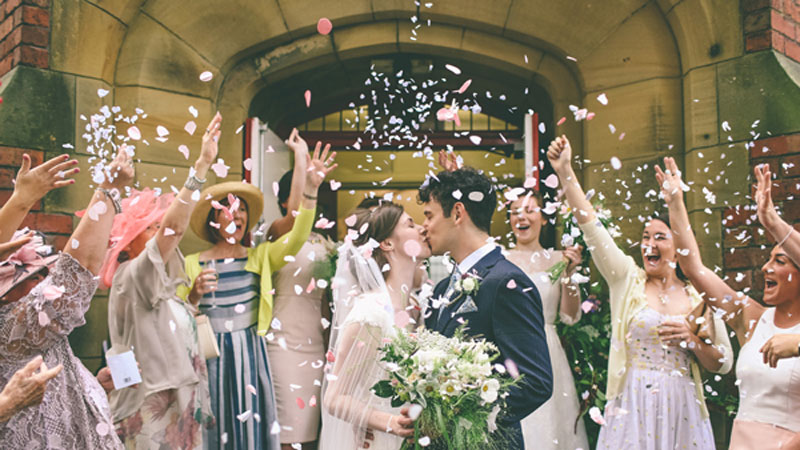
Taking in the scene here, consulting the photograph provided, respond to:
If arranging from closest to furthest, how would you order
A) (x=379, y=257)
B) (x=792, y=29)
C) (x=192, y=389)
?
(x=379, y=257) < (x=192, y=389) < (x=792, y=29)

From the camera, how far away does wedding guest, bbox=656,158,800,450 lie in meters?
3.48

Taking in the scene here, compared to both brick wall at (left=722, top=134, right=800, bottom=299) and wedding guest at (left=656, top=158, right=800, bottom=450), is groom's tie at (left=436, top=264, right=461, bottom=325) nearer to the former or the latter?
wedding guest at (left=656, top=158, right=800, bottom=450)

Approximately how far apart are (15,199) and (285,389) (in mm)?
2145

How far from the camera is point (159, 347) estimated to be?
4.13 metres

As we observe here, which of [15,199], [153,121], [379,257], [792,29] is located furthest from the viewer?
[153,121]

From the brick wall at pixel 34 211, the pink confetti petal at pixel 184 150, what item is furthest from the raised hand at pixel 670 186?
the brick wall at pixel 34 211

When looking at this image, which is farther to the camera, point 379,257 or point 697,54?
point 697,54

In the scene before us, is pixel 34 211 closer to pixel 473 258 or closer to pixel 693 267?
pixel 473 258

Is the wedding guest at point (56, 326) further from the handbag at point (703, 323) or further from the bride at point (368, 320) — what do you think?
the handbag at point (703, 323)

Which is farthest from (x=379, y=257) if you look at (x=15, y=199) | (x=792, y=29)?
(x=792, y=29)

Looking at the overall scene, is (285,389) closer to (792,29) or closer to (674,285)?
(674,285)

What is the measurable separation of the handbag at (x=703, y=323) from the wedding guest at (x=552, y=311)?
79 centimetres

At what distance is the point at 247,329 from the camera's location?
4.62 m

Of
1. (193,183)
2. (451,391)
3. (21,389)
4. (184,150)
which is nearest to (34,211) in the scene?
(184,150)
